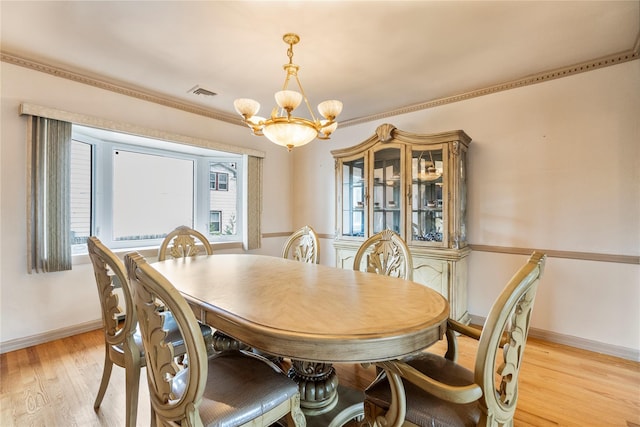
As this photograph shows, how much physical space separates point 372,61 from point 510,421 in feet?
8.05

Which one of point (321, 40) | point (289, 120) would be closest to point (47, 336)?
point (289, 120)

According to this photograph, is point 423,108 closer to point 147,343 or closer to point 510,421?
point 510,421

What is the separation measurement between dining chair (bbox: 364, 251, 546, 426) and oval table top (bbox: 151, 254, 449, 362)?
13cm

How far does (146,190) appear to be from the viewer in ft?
11.4

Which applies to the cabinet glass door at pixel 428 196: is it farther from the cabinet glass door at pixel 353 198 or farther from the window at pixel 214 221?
the window at pixel 214 221

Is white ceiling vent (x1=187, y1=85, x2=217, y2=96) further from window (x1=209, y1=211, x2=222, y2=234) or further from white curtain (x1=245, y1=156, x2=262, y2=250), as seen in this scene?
window (x1=209, y1=211, x2=222, y2=234)

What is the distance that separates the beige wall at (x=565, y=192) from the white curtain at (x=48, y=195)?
12.1 ft

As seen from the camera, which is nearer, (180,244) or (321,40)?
(321,40)

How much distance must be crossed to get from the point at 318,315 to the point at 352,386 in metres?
1.14

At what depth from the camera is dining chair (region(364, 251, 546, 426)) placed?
926 mm

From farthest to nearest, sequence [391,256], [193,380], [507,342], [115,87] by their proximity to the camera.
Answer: [115,87]
[391,256]
[507,342]
[193,380]

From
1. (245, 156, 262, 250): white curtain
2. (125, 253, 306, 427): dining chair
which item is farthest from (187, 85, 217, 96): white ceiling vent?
(125, 253, 306, 427): dining chair

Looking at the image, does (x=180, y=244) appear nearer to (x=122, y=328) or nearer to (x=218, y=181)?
(x=122, y=328)

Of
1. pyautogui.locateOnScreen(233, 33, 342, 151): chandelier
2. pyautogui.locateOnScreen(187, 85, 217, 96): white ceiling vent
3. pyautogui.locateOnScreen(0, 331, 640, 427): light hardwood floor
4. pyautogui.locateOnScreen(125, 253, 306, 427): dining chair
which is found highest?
pyautogui.locateOnScreen(187, 85, 217, 96): white ceiling vent
